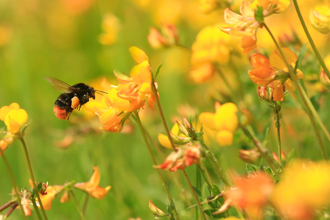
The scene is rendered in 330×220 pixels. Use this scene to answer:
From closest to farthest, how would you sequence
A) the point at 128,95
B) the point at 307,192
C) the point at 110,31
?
the point at 307,192, the point at 128,95, the point at 110,31

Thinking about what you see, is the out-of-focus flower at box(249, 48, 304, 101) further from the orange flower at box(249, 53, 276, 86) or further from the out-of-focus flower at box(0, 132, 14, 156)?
the out-of-focus flower at box(0, 132, 14, 156)

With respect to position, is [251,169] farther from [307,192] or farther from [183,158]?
[307,192]

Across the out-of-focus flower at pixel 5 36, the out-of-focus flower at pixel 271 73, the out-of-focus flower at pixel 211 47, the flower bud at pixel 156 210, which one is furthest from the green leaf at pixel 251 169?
the out-of-focus flower at pixel 5 36

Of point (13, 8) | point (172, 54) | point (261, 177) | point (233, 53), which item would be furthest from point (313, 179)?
point (13, 8)

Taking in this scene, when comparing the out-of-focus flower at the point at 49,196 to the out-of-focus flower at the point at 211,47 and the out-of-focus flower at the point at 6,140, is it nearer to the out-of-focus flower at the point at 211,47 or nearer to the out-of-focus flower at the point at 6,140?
the out-of-focus flower at the point at 6,140

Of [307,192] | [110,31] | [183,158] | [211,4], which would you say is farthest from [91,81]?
[307,192]

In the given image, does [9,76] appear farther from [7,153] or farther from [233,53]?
[233,53]
